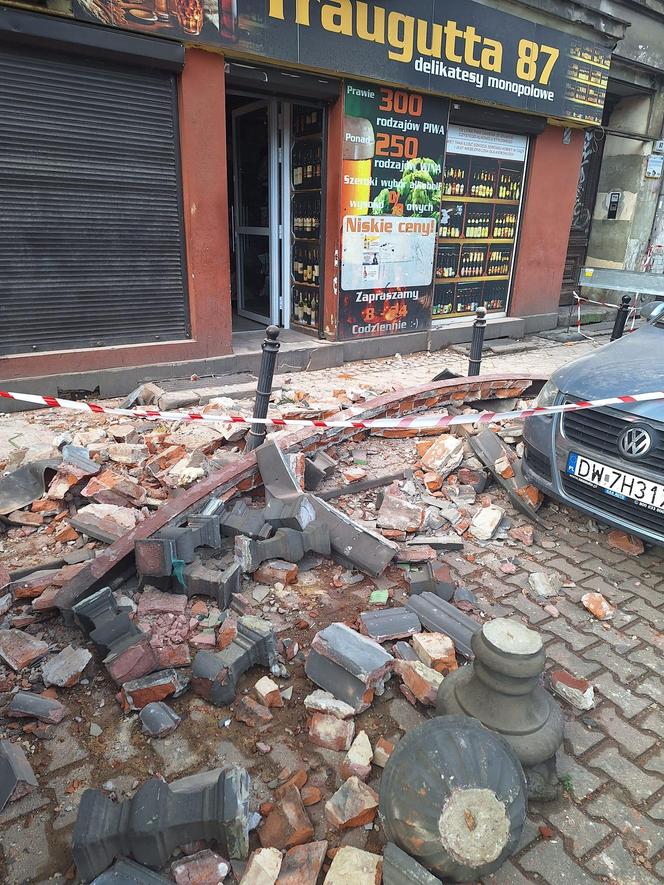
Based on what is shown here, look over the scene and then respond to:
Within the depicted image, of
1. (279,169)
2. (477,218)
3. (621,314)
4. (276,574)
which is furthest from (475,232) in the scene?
(276,574)

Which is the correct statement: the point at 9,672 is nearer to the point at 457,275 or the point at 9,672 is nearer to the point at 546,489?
the point at 546,489

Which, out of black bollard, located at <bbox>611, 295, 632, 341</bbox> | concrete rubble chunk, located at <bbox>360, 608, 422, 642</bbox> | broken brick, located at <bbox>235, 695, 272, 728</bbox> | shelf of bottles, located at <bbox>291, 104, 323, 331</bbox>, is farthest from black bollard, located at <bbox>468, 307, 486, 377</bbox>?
broken brick, located at <bbox>235, 695, 272, 728</bbox>

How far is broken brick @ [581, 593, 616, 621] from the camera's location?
3.38 metres

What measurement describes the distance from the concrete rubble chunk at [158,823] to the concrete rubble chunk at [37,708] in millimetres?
685

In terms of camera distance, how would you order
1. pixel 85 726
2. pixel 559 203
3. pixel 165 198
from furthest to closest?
pixel 559 203
pixel 165 198
pixel 85 726

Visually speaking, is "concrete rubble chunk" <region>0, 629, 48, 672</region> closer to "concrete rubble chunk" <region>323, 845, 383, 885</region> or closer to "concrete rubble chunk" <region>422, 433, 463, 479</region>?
"concrete rubble chunk" <region>323, 845, 383, 885</region>

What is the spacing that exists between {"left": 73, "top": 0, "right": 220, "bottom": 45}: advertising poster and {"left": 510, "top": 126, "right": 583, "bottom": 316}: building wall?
21.6 feet

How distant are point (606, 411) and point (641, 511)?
64cm

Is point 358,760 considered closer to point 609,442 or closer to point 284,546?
point 284,546

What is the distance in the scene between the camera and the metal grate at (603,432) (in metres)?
3.43

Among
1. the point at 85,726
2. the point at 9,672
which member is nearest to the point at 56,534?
the point at 9,672

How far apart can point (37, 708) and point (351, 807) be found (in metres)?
1.42

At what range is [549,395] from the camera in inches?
165

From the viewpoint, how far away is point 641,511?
3.52 metres
